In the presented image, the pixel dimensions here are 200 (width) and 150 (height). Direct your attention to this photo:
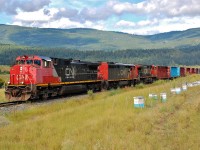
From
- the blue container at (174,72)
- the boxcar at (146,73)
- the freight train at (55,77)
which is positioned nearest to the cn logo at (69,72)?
the freight train at (55,77)

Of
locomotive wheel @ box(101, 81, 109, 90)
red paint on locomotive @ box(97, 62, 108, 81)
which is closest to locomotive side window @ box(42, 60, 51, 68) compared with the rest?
red paint on locomotive @ box(97, 62, 108, 81)

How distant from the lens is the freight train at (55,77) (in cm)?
2792

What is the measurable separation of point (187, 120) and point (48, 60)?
16897 millimetres

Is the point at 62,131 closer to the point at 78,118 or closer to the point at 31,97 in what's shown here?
the point at 78,118

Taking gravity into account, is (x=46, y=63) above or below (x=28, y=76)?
above

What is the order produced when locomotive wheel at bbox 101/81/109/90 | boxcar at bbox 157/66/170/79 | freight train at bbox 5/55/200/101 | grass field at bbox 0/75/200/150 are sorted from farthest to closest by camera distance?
boxcar at bbox 157/66/170/79, locomotive wheel at bbox 101/81/109/90, freight train at bbox 5/55/200/101, grass field at bbox 0/75/200/150

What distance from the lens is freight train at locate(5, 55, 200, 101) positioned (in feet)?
91.6

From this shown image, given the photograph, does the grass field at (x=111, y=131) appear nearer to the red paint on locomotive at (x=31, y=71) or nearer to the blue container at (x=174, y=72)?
the red paint on locomotive at (x=31, y=71)

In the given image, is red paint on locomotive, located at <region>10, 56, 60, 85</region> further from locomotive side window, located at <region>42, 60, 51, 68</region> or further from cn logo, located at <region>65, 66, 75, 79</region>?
cn logo, located at <region>65, 66, 75, 79</region>

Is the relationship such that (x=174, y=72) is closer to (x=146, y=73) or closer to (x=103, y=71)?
(x=146, y=73)

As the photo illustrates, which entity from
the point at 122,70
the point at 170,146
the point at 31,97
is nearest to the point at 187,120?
the point at 170,146

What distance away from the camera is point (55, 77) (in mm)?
30766

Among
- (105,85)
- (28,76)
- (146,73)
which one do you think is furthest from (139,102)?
(146,73)

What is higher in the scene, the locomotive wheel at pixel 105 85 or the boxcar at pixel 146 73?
the boxcar at pixel 146 73
